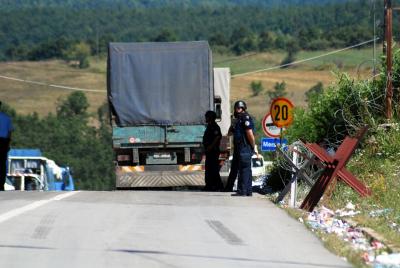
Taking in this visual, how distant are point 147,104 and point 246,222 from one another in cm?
1161

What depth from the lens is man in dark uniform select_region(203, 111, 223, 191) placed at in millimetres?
22547

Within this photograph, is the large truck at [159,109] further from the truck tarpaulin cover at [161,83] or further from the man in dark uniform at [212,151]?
Result: the man in dark uniform at [212,151]

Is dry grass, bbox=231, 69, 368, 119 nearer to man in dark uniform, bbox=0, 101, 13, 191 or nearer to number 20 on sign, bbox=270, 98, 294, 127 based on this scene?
number 20 on sign, bbox=270, 98, 294, 127

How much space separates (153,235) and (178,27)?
161 m

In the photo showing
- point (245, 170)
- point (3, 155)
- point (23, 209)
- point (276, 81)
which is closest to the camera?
point (23, 209)

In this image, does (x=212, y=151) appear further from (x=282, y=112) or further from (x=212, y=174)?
(x=282, y=112)

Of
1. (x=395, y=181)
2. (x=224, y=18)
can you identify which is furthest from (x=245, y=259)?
(x=224, y=18)

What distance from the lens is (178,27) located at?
17175 cm

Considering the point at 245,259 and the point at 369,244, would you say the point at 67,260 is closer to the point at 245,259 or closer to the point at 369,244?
the point at 245,259

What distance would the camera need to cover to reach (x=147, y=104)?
24.7 meters

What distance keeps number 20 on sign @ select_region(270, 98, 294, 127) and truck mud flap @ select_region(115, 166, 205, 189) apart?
2557mm

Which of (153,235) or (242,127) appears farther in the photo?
(242,127)

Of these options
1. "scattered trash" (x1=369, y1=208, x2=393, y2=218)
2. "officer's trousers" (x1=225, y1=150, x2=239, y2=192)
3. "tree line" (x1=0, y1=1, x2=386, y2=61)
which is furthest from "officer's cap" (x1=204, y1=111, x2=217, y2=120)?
"tree line" (x1=0, y1=1, x2=386, y2=61)

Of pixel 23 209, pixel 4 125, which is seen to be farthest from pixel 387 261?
pixel 4 125
